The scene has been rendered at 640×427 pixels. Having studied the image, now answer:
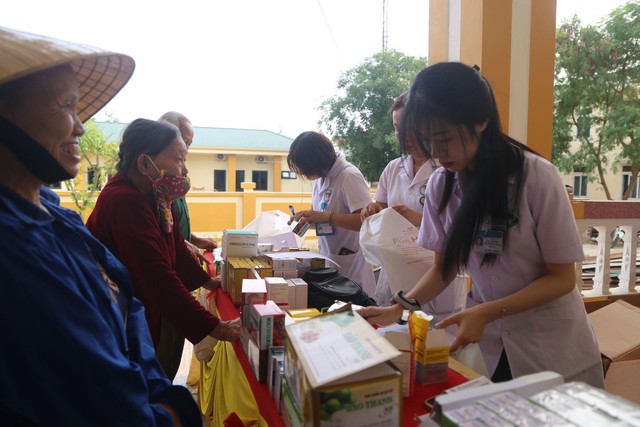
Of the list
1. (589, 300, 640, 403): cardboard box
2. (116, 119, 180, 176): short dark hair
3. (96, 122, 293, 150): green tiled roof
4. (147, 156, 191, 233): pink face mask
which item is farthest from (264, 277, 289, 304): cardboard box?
(96, 122, 293, 150): green tiled roof

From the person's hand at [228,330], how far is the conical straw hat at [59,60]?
2.74 feet

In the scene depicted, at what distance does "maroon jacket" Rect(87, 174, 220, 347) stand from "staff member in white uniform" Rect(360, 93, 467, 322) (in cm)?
109

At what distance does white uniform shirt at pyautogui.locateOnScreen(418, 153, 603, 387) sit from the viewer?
130 cm

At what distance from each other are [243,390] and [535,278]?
1.02m

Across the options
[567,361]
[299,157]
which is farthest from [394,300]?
[299,157]

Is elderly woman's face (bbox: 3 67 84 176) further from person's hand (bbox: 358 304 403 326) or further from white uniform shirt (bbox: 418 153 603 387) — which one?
white uniform shirt (bbox: 418 153 603 387)

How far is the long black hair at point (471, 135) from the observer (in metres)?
1.28

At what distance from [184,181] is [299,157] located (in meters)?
0.98

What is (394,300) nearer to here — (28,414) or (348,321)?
(348,321)

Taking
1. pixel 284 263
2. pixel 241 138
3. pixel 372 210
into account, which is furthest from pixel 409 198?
pixel 241 138

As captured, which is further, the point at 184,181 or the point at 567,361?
the point at 184,181

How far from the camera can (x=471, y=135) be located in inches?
52.0

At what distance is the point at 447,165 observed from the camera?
139 centimetres

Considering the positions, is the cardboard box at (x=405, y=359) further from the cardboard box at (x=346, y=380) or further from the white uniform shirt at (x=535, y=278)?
the white uniform shirt at (x=535, y=278)
